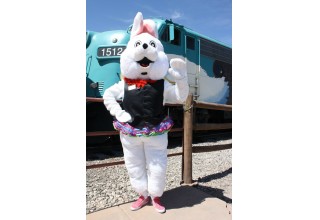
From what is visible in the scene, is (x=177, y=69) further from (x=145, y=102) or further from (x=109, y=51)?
(x=109, y=51)

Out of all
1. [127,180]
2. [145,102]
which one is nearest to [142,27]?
[145,102]

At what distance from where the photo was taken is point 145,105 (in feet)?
5.48

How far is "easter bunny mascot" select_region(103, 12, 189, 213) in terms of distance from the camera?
1646 mm

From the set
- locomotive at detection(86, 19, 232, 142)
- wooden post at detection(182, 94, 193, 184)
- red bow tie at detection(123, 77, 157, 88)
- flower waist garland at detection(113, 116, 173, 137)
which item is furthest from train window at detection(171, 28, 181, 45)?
flower waist garland at detection(113, 116, 173, 137)

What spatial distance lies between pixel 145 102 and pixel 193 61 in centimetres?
344

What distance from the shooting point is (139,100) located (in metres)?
1.68

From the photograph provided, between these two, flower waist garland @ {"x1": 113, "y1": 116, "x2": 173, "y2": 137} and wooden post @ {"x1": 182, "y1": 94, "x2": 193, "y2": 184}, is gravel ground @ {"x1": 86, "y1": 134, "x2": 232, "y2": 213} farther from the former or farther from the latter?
flower waist garland @ {"x1": 113, "y1": 116, "x2": 173, "y2": 137}

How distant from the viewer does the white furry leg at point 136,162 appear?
1739 millimetres

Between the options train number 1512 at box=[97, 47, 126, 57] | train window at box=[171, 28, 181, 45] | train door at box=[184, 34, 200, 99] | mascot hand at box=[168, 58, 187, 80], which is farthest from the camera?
train door at box=[184, 34, 200, 99]

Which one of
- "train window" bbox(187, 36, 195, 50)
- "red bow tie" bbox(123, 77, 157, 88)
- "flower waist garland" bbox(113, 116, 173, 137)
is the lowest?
"flower waist garland" bbox(113, 116, 173, 137)

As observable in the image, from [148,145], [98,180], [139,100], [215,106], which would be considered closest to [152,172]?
[148,145]

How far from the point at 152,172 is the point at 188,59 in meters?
3.41

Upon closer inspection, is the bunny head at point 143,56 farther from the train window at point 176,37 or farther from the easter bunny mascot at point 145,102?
the train window at point 176,37

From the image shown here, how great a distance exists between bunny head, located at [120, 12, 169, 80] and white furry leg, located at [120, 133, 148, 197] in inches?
18.0
